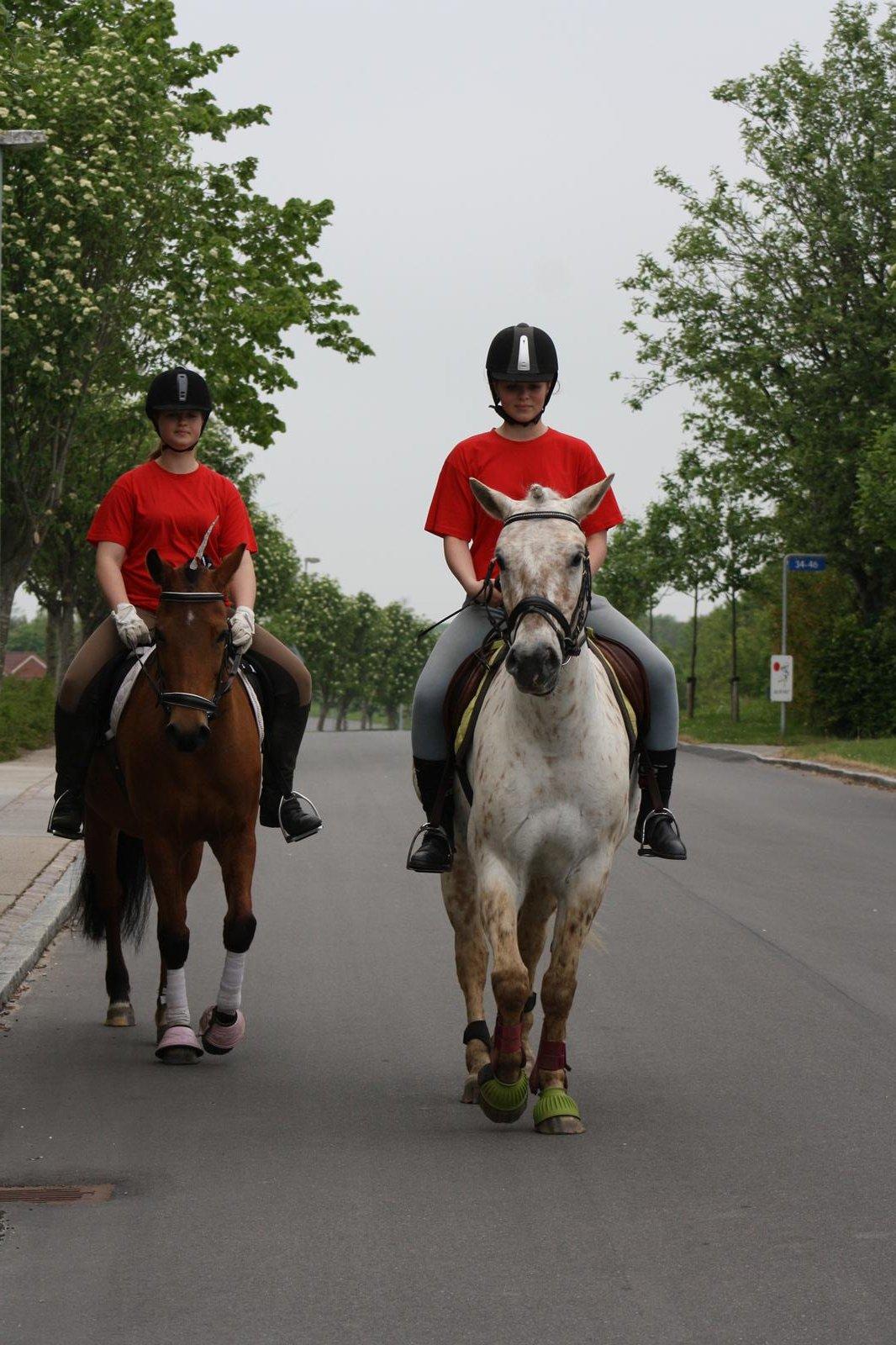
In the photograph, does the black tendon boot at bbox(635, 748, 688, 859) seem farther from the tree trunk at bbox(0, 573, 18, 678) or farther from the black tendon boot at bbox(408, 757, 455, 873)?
the tree trunk at bbox(0, 573, 18, 678)

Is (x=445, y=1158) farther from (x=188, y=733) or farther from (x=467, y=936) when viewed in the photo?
(x=188, y=733)

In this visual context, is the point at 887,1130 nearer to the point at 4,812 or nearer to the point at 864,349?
the point at 4,812

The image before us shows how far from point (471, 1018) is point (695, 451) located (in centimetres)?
3484

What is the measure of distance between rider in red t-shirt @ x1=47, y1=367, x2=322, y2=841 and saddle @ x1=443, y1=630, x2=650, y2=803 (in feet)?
3.31

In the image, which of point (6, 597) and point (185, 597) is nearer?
point (185, 597)

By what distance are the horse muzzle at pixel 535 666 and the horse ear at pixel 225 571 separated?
183 centimetres

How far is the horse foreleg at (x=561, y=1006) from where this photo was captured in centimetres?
660

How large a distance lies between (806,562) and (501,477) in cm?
2690

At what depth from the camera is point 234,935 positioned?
782 centimetres

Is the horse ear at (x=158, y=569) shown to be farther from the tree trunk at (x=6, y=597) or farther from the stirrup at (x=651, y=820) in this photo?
the tree trunk at (x=6, y=597)

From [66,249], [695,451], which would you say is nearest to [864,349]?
[695,451]

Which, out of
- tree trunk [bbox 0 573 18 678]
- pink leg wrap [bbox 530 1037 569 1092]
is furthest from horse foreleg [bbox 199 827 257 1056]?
tree trunk [bbox 0 573 18 678]

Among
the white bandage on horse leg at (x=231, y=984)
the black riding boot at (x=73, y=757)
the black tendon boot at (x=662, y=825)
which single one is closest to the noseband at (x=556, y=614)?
the black tendon boot at (x=662, y=825)

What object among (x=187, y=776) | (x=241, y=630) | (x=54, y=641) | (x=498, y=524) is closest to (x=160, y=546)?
(x=241, y=630)
